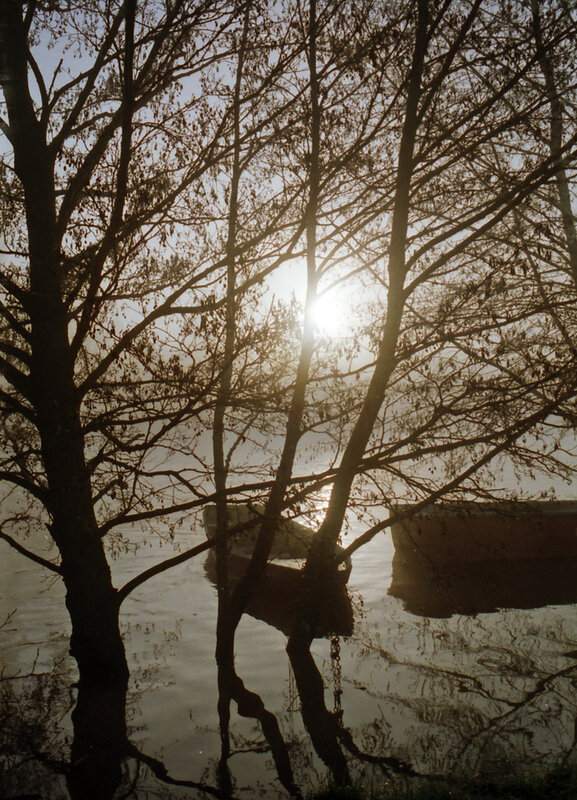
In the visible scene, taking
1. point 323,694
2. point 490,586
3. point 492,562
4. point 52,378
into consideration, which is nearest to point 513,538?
point 492,562

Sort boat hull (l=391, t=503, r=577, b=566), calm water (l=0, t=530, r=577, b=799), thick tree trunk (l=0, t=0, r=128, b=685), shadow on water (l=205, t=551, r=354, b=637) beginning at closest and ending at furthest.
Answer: calm water (l=0, t=530, r=577, b=799) → thick tree trunk (l=0, t=0, r=128, b=685) → shadow on water (l=205, t=551, r=354, b=637) → boat hull (l=391, t=503, r=577, b=566)

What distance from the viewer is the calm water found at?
261 inches

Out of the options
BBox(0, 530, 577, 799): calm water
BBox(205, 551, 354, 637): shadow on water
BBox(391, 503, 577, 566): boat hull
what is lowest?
A: BBox(0, 530, 577, 799): calm water

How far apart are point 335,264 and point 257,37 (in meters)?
3.21

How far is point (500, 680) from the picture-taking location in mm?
9109

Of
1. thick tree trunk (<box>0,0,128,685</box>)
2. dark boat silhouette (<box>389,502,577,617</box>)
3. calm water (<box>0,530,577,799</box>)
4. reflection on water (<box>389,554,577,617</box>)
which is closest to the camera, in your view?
calm water (<box>0,530,577,799</box>)

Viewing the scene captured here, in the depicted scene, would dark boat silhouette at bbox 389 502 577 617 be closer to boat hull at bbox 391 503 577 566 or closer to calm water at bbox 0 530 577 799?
boat hull at bbox 391 503 577 566

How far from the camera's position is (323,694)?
8.91 m

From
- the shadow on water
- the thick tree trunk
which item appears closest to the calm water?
the shadow on water

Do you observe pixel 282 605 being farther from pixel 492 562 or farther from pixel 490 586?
pixel 492 562

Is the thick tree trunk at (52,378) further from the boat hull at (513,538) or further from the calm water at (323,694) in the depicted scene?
the boat hull at (513,538)

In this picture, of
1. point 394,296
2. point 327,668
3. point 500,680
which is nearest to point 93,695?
point 327,668

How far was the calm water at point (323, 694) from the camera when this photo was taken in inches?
261

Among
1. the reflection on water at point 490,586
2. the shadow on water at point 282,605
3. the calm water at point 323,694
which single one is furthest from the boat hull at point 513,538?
the shadow on water at point 282,605
